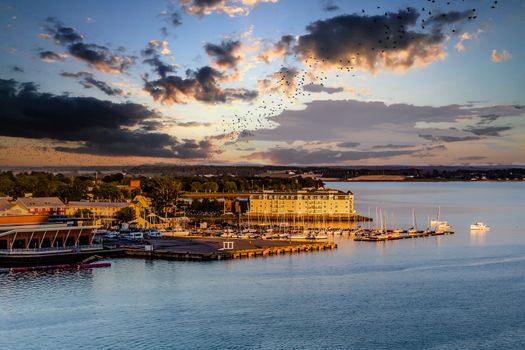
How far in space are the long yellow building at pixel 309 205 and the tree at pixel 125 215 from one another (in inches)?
645

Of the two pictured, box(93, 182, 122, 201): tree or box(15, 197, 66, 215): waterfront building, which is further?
box(93, 182, 122, 201): tree

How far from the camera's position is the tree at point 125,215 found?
46.9 m

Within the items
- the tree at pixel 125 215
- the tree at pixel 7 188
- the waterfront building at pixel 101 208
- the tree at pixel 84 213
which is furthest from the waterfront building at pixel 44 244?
the tree at pixel 7 188

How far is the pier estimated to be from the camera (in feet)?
102

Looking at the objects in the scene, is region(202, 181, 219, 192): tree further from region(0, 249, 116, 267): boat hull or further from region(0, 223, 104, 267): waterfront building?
region(0, 249, 116, 267): boat hull

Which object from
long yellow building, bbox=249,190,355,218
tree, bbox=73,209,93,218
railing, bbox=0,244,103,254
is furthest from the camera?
long yellow building, bbox=249,190,355,218

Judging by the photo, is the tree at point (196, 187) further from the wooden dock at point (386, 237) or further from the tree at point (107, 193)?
the wooden dock at point (386, 237)

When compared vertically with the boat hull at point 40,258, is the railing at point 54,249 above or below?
above

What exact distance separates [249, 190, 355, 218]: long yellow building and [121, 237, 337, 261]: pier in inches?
873

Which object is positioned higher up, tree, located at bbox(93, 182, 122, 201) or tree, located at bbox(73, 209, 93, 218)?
tree, located at bbox(93, 182, 122, 201)

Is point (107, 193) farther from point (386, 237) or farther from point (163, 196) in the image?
point (386, 237)

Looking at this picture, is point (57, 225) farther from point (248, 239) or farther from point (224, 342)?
point (224, 342)

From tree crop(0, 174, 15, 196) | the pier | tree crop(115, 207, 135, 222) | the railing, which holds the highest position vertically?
tree crop(0, 174, 15, 196)

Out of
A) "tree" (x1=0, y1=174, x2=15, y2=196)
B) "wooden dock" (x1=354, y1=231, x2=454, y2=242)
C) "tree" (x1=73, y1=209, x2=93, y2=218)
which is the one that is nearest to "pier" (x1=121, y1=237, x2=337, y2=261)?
"wooden dock" (x1=354, y1=231, x2=454, y2=242)
